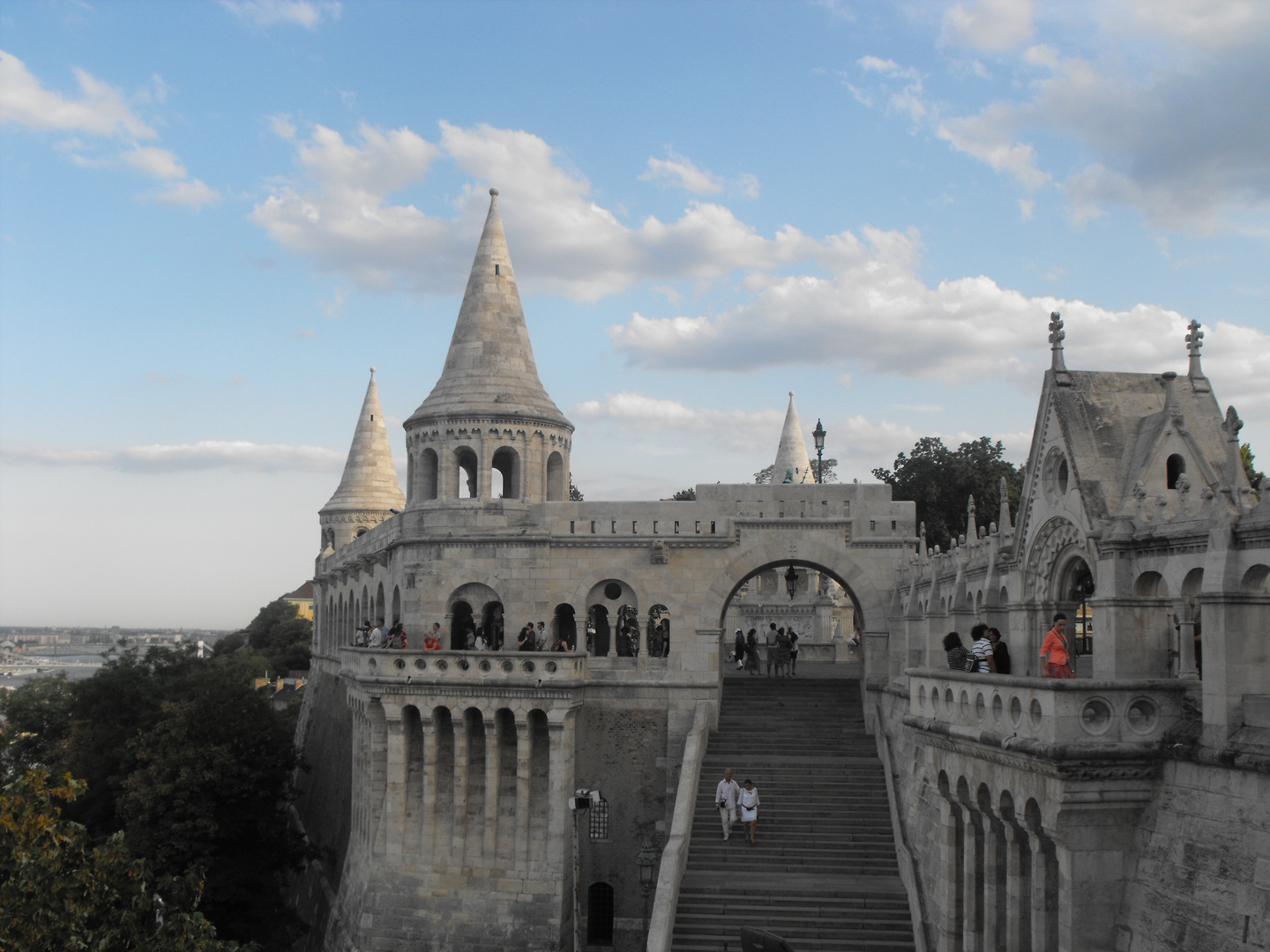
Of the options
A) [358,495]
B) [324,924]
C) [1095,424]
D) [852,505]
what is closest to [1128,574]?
[1095,424]

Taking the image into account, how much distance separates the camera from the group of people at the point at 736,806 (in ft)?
77.0

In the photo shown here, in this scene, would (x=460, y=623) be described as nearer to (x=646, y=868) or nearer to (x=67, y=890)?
(x=646, y=868)

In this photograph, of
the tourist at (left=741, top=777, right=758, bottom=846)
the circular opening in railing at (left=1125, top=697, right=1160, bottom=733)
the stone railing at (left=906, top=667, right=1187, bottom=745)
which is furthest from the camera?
the tourist at (left=741, top=777, right=758, bottom=846)

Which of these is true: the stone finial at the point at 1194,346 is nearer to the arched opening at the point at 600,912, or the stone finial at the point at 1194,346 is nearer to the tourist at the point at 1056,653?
the tourist at the point at 1056,653

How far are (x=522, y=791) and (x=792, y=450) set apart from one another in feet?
96.3

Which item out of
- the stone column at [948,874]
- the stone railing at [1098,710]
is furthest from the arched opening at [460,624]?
the stone railing at [1098,710]

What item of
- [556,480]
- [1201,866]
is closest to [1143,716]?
[1201,866]

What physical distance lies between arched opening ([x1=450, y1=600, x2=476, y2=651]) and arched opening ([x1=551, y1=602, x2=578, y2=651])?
2.16 meters

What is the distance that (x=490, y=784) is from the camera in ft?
85.3

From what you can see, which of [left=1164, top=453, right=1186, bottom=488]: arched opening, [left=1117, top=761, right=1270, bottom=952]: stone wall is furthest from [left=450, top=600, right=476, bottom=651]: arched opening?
[left=1117, top=761, right=1270, bottom=952]: stone wall

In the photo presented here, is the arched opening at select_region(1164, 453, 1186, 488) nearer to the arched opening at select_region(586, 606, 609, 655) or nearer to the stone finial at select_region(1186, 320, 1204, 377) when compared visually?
the stone finial at select_region(1186, 320, 1204, 377)

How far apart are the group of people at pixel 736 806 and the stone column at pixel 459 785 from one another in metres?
6.07

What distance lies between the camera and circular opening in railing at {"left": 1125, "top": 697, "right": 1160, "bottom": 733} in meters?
12.9

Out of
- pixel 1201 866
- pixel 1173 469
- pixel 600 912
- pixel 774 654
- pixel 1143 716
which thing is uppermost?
pixel 1173 469
